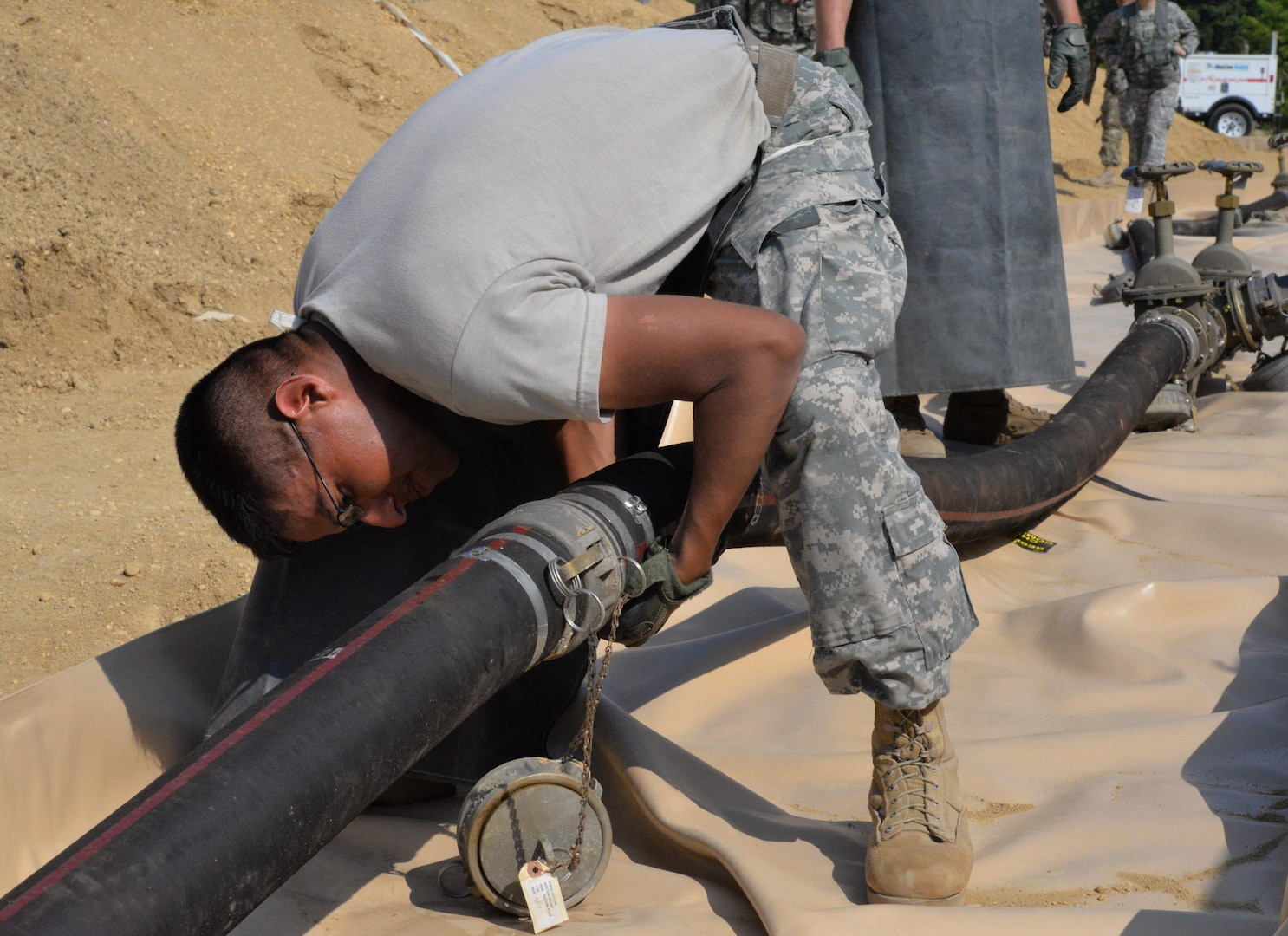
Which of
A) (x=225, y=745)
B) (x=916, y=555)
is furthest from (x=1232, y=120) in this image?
(x=225, y=745)

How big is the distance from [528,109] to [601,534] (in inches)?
25.4

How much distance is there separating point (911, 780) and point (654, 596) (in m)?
0.53

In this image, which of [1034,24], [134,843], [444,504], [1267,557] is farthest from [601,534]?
[1034,24]

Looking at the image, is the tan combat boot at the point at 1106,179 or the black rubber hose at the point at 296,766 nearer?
the black rubber hose at the point at 296,766

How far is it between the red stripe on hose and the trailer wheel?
77.6 feet

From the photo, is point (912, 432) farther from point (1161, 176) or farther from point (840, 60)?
point (1161, 176)

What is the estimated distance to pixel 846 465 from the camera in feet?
5.83

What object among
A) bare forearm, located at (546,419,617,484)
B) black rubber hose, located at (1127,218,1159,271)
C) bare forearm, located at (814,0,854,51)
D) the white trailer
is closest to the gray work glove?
bare forearm, located at (814,0,854,51)

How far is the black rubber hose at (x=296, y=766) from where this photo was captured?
1.20m

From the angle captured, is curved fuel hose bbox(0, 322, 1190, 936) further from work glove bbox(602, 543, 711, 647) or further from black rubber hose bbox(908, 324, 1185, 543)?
black rubber hose bbox(908, 324, 1185, 543)

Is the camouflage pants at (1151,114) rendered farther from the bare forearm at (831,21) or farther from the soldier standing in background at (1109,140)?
the bare forearm at (831,21)

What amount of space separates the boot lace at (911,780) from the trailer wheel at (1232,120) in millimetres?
23116

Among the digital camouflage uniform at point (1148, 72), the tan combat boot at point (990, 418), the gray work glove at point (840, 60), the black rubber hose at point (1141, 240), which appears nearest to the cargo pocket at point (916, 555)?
the gray work glove at point (840, 60)

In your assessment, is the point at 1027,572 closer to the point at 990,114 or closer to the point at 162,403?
the point at 990,114
